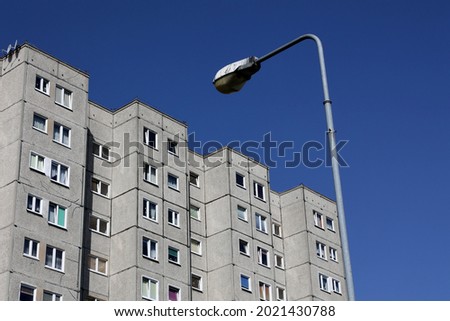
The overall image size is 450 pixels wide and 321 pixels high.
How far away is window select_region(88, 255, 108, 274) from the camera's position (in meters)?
46.9

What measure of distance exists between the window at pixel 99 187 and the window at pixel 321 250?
18.6 meters

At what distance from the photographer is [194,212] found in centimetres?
5597

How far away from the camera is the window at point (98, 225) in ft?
158

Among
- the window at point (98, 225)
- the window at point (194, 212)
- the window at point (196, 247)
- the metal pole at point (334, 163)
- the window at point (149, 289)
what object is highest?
the window at point (194, 212)

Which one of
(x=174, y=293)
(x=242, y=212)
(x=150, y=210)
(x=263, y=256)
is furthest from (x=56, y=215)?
(x=263, y=256)

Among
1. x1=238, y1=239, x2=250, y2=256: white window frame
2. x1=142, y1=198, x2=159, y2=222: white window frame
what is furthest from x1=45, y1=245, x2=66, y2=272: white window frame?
x1=238, y1=239, x2=250, y2=256: white window frame

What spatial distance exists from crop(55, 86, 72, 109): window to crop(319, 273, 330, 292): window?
2299cm

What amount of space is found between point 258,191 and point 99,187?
13.9 m

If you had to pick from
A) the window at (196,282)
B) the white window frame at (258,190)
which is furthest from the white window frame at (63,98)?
the white window frame at (258,190)

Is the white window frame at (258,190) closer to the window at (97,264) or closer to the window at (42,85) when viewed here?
the window at (97,264)

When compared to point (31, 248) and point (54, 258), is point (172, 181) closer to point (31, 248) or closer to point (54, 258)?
point (54, 258)

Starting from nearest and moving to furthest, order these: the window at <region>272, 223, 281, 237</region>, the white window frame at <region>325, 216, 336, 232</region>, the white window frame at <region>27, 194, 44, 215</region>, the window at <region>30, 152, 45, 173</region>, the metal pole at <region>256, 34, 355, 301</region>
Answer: the metal pole at <region>256, 34, 355, 301</region> → the white window frame at <region>27, 194, 44, 215</region> → the window at <region>30, 152, 45, 173</region> → the window at <region>272, 223, 281, 237</region> → the white window frame at <region>325, 216, 336, 232</region>

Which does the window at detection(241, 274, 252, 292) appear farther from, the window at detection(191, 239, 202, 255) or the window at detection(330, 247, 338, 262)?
the window at detection(330, 247, 338, 262)
